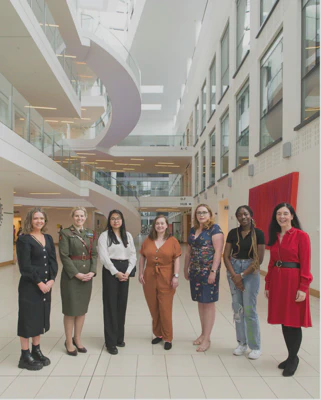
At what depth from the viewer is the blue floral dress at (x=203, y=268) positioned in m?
4.12

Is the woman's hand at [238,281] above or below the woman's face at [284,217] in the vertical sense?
below

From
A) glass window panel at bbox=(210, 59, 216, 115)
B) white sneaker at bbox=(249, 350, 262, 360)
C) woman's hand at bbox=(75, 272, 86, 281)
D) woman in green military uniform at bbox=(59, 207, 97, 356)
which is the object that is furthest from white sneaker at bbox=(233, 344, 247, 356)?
glass window panel at bbox=(210, 59, 216, 115)

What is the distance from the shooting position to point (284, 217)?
3.56 metres

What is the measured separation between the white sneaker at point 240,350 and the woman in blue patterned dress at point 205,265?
0.34m

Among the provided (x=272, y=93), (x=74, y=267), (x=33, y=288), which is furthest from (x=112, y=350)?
(x=272, y=93)

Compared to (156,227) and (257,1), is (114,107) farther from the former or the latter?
(156,227)

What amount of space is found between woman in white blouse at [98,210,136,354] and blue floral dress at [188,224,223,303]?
2.43 feet

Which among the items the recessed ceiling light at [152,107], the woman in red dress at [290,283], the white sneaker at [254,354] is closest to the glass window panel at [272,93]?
the woman in red dress at [290,283]

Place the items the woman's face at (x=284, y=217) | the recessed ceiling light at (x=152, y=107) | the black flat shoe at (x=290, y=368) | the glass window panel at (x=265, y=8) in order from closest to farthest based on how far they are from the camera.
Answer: the black flat shoe at (x=290, y=368) < the woman's face at (x=284, y=217) < the glass window panel at (x=265, y=8) < the recessed ceiling light at (x=152, y=107)

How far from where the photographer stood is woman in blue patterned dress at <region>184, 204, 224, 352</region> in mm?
4113

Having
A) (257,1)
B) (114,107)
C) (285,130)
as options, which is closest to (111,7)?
(114,107)

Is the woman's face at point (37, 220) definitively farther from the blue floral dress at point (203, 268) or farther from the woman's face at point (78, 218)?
the blue floral dress at point (203, 268)

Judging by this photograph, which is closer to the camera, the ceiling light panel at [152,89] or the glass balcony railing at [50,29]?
the glass balcony railing at [50,29]

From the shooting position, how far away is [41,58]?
10.4 metres
